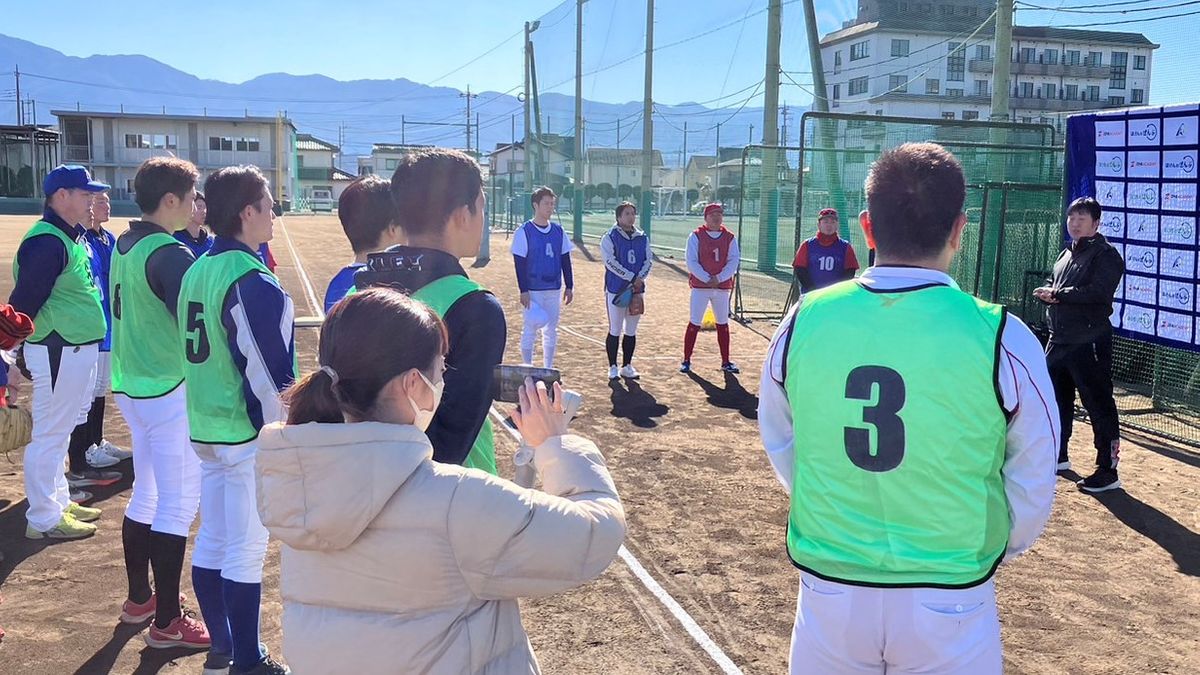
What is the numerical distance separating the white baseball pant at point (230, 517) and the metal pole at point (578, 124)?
3181 cm

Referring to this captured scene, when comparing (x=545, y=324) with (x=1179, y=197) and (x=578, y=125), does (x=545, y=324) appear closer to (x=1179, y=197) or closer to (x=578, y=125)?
(x=1179, y=197)

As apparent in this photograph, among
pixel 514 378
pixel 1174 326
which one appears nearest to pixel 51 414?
pixel 514 378

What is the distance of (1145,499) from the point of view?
6656 mm

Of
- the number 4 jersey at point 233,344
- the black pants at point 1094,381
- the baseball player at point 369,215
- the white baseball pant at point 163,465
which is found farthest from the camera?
the black pants at point 1094,381

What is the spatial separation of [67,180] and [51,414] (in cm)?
138

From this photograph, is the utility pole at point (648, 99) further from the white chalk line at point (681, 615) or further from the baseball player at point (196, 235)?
the white chalk line at point (681, 615)

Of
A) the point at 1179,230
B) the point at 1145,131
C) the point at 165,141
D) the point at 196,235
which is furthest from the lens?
the point at 165,141

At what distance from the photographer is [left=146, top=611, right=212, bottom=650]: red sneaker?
4.16 metres

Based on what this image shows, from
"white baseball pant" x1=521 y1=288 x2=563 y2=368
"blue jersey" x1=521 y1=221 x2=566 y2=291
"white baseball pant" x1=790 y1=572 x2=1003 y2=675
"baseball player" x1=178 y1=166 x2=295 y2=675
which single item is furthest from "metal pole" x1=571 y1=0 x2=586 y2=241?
"white baseball pant" x1=790 y1=572 x2=1003 y2=675

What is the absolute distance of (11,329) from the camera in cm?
448

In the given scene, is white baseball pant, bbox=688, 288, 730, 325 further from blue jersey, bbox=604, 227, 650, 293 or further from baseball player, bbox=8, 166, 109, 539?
baseball player, bbox=8, 166, 109, 539

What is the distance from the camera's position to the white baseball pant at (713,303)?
438 inches

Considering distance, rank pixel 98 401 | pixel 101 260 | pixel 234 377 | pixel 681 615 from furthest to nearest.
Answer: pixel 98 401, pixel 101 260, pixel 681 615, pixel 234 377

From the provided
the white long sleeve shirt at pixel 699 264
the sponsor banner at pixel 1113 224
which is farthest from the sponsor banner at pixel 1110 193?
the white long sleeve shirt at pixel 699 264
